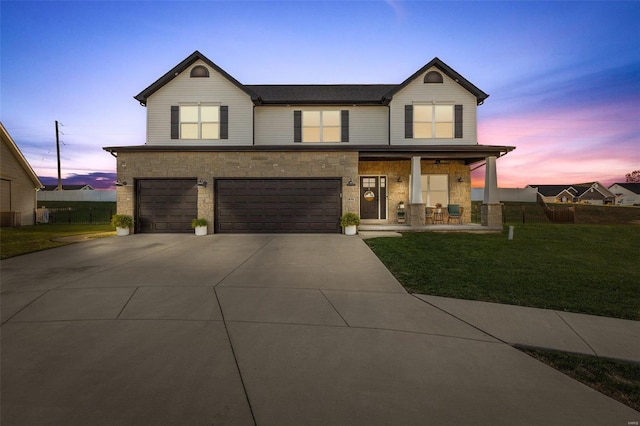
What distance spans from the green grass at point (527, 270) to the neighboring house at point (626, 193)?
79.0m

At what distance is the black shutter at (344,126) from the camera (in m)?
16.0

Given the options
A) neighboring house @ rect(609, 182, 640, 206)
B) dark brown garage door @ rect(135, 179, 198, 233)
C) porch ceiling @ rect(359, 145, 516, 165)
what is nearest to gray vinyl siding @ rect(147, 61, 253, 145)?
dark brown garage door @ rect(135, 179, 198, 233)

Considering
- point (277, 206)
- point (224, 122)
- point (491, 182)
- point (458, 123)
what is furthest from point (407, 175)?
point (224, 122)

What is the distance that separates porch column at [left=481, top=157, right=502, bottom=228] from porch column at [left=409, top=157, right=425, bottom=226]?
3.14 meters

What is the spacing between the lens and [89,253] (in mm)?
9008

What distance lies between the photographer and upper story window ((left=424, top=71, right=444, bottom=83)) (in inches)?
621

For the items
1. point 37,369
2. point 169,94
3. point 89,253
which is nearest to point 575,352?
point 37,369

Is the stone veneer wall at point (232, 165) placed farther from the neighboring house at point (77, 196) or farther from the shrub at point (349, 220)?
the neighboring house at point (77, 196)

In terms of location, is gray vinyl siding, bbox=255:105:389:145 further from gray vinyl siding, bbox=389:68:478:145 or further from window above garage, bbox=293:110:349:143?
gray vinyl siding, bbox=389:68:478:145

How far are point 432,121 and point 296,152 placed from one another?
7.73 m

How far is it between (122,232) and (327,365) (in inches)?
535

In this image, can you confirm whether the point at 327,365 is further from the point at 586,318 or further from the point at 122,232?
the point at 122,232

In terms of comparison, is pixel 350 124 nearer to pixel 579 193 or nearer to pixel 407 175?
pixel 407 175

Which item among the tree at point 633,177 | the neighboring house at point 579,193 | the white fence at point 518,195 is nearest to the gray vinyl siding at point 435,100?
the white fence at point 518,195
